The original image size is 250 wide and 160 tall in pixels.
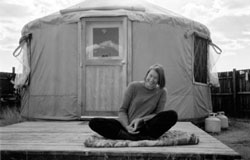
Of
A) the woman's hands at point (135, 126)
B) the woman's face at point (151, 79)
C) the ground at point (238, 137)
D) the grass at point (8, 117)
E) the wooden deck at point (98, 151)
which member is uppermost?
the woman's face at point (151, 79)

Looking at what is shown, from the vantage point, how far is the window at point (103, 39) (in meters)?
5.08

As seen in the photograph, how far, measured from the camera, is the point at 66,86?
5.20 m

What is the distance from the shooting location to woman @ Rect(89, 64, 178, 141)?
2.63m

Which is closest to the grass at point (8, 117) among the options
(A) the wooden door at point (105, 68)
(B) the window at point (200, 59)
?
(A) the wooden door at point (105, 68)

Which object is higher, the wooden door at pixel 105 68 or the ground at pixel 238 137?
the wooden door at pixel 105 68

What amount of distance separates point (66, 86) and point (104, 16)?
3.91ft

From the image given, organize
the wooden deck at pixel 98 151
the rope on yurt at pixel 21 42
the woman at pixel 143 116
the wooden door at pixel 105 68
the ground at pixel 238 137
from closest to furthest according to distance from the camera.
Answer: the wooden deck at pixel 98 151 → the woman at pixel 143 116 → the ground at pixel 238 137 → the wooden door at pixel 105 68 → the rope on yurt at pixel 21 42

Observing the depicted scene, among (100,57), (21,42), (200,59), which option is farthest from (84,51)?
(200,59)

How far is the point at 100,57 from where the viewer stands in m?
5.07

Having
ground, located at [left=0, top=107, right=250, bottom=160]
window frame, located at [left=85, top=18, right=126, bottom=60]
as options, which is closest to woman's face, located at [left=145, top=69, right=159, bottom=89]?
ground, located at [left=0, top=107, right=250, bottom=160]

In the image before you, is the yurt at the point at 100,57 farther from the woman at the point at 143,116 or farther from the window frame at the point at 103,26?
the woman at the point at 143,116

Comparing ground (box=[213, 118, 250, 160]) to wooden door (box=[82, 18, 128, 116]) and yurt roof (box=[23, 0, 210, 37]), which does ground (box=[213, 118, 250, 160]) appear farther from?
yurt roof (box=[23, 0, 210, 37])

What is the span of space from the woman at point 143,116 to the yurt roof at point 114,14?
7.78ft

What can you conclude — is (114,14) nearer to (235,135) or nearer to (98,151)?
(235,135)
